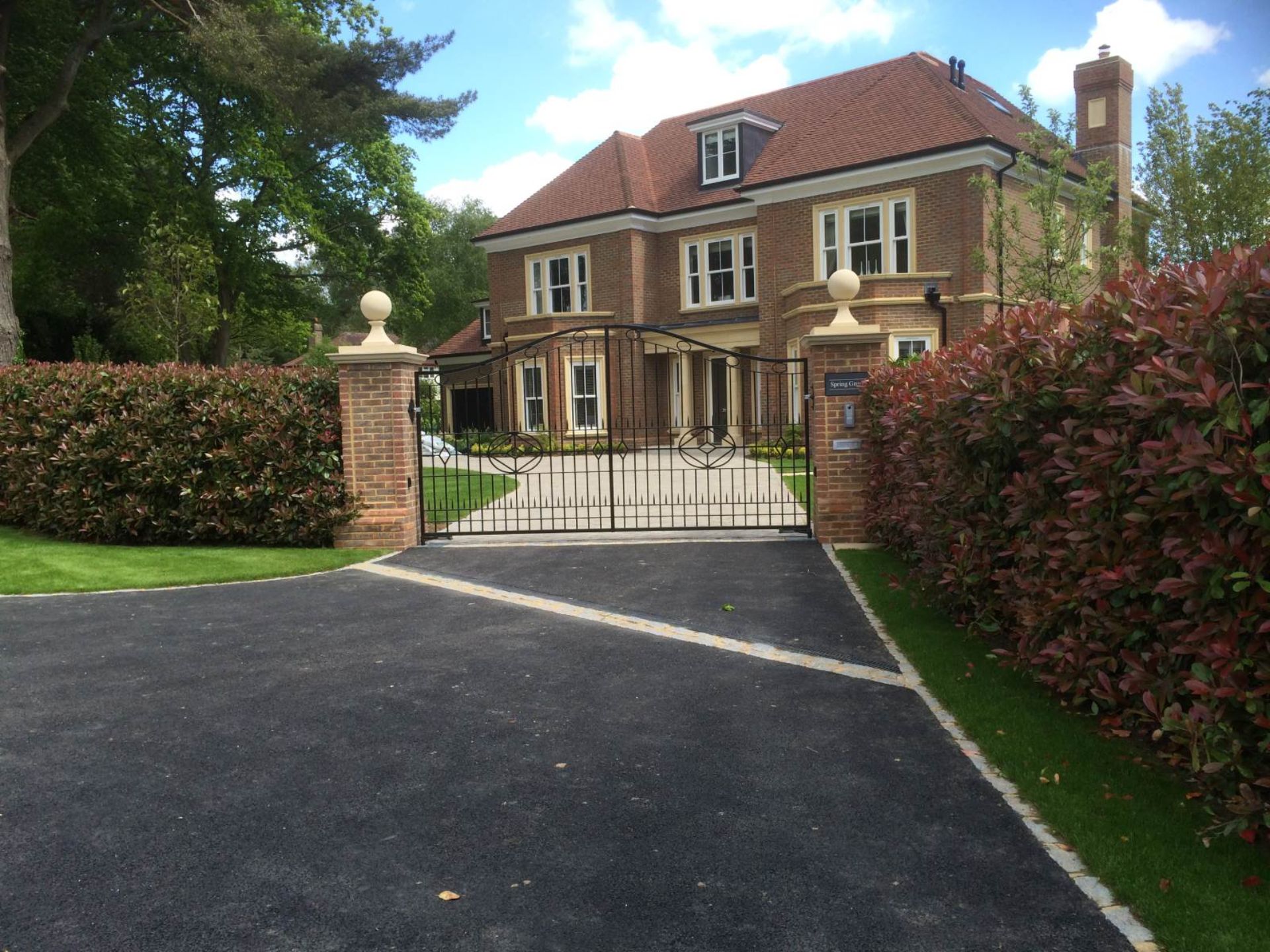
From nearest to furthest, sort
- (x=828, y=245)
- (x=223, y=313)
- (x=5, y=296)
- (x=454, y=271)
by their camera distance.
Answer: (x=5, y=296) → (x=828, y=245) → (x=223, y=313) → (x=454, y=271)

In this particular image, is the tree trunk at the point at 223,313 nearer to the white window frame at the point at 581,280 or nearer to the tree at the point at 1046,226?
the white window frame at the point at 581,280

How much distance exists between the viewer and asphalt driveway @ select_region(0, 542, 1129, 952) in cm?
289

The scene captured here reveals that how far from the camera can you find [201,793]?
3.86m

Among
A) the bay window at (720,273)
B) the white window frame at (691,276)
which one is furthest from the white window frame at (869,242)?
the white window frame at (691,276)

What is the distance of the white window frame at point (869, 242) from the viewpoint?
22297mm

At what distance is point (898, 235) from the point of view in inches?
889

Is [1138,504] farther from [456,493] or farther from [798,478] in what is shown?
[798,478]

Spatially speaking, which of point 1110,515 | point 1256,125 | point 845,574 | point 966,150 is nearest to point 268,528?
point 845,574

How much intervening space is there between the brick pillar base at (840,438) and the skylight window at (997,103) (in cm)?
1880

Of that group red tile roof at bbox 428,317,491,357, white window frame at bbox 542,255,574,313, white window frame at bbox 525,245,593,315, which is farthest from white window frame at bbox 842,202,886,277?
red tile roof at bbox 428,317,491,357

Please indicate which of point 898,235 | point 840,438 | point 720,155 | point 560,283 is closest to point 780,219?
point 898,235

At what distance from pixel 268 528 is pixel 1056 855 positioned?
895 centimetres

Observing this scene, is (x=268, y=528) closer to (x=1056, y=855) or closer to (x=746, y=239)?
(x=1056, y=855)

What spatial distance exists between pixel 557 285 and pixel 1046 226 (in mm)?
15849
